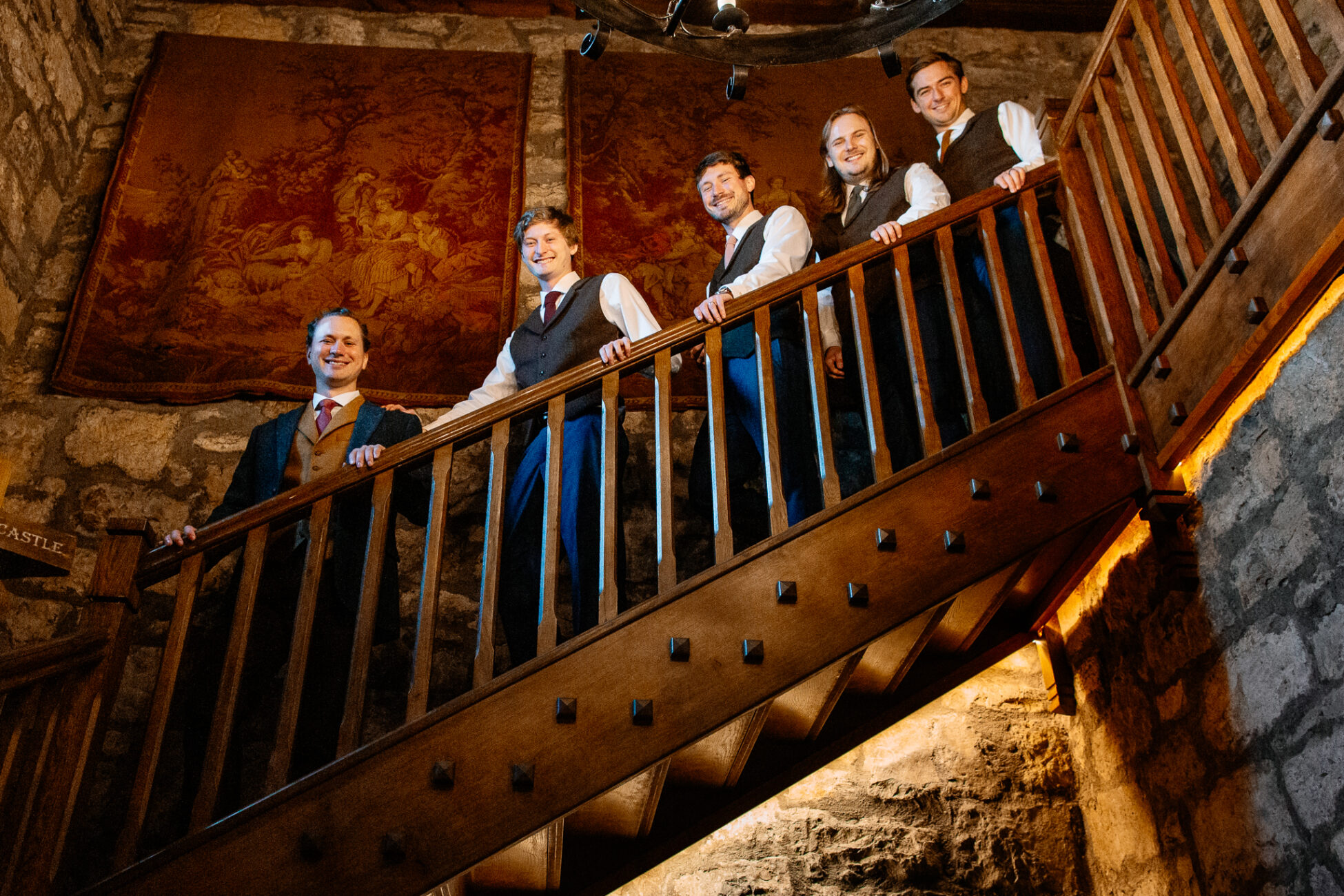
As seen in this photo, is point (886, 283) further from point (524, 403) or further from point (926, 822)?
point (926, 822)

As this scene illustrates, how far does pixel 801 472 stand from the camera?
106 inches

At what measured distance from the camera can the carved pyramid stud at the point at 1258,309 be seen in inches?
81.6

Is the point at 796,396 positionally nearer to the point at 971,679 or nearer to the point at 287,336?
the point at 971,679

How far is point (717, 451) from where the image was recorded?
8.00 feet

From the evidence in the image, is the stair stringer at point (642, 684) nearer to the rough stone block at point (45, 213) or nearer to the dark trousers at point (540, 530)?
the dark trousers at point (540, 530)

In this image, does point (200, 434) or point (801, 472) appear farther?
point (200, 434)

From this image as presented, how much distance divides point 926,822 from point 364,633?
1676mm

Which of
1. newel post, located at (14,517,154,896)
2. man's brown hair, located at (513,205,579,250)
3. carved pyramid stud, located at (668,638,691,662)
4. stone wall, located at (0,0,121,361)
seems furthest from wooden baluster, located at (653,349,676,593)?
stone wall, located at (0,0,121,361)

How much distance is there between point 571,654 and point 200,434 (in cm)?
203

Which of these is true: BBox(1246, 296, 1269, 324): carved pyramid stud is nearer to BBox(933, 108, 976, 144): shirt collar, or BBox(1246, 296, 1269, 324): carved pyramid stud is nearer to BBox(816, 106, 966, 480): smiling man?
BBox(816, 106, 966, 480): smiling man

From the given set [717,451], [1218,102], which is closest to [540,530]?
[717,451]

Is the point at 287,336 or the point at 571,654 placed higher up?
the point at 287,336

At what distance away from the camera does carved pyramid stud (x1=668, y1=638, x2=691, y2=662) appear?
222cm

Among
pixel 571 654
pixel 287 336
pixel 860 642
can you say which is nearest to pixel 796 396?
pixel 860 642
